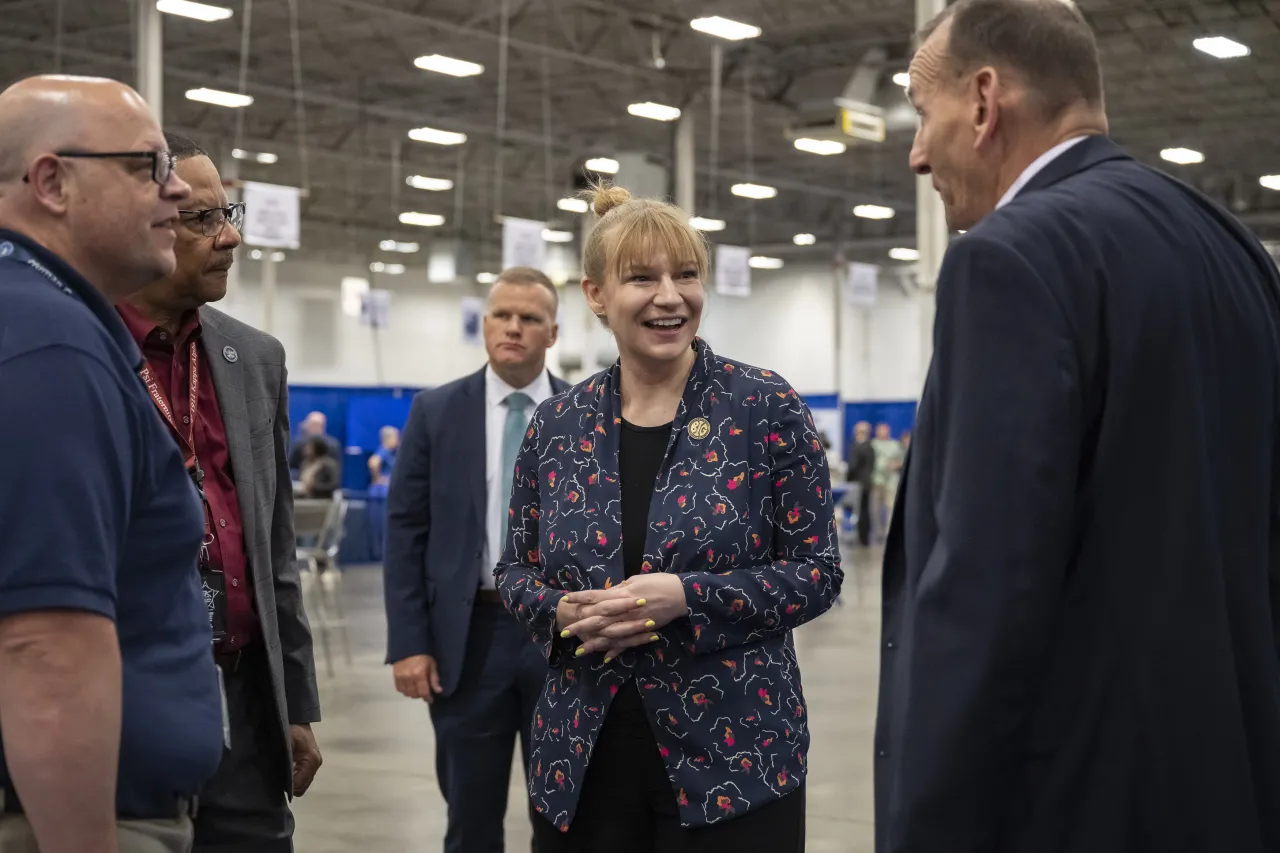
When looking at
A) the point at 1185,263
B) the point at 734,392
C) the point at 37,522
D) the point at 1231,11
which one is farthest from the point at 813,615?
the point at 1231,11

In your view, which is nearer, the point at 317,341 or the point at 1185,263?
the point at 1185,263

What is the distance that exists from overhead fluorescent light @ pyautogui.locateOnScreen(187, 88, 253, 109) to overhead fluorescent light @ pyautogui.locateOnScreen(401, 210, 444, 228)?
8701 mm

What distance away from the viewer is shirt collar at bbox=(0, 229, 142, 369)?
1545 millimetres

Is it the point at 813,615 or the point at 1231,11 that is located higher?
the point at 1231,11

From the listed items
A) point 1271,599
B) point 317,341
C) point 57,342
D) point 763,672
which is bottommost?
point 763,672

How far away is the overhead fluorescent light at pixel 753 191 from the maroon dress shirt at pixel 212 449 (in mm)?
21598

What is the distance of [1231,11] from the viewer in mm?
14727

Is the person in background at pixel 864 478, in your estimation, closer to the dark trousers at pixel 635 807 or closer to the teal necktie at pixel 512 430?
the teal necktie at pixel 512 430

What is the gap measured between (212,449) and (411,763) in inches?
176

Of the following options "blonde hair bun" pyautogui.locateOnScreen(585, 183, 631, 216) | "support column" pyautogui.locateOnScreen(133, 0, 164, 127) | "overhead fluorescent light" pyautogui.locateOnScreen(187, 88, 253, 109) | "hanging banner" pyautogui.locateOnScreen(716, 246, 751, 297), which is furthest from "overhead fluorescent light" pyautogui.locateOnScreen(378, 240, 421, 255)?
"blonde hair bun" pyautogui.locateOnScreen(585, 183, 631, 216)

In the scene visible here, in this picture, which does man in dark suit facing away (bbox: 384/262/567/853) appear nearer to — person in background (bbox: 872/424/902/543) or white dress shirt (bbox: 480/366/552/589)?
white dress shirt (bbox: 480/366/552/589)

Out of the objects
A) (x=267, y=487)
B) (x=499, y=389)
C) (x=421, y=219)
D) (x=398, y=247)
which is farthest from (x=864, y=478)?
(x=267, y=487)

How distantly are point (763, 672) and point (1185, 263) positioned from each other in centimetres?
101

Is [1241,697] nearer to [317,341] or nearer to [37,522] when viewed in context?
[37,522]
